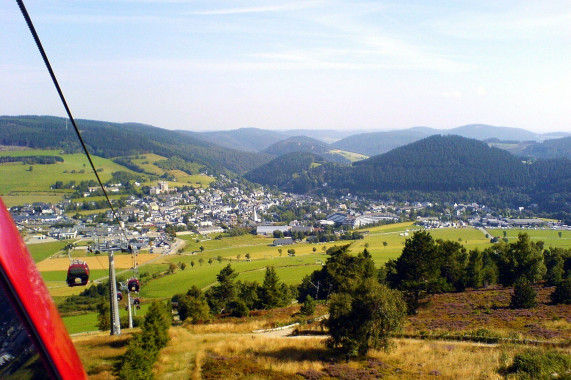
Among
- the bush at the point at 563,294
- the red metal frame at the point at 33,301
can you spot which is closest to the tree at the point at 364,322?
the bush at the point at 563,294

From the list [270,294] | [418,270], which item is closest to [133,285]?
[270,294]

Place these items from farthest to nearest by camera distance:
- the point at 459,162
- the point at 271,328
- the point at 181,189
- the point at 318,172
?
the point at 318,172
the point at 459,162
the point at 181,189
the point at 271,328

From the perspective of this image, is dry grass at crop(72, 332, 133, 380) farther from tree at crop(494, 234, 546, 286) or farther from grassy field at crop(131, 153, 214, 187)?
grassy field at crop(131, 153, 214, 187)

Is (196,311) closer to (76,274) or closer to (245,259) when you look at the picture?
(76,274)

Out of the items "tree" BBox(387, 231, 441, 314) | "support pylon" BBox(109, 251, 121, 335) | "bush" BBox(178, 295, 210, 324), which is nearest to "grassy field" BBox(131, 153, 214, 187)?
"bush" BBox(178, 295, 210, 324)

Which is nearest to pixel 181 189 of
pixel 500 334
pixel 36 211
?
pixel 36 211

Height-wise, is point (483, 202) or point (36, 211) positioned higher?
point (36, 211)

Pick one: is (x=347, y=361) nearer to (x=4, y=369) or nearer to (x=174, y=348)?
(x=174, y=348)
